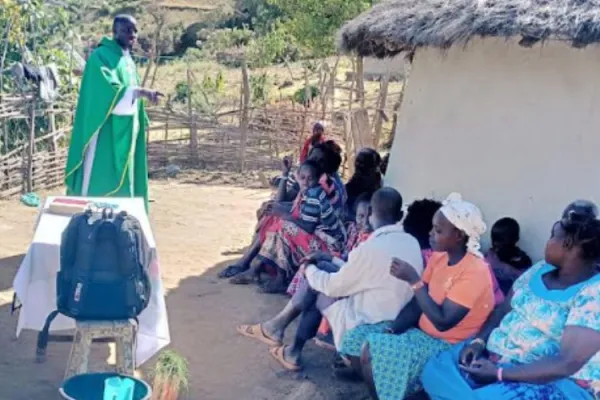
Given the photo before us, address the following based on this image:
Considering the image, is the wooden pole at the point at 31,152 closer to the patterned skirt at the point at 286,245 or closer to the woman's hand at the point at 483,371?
the patterned skirt at the point at 286,245

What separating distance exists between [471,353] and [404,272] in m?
0.51

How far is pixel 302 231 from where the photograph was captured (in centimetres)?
664

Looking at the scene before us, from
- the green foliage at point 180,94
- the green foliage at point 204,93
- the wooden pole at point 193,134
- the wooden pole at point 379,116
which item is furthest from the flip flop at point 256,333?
the green foliage at point 180,94

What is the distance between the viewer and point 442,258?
174 inches

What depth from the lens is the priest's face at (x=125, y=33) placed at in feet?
23.2

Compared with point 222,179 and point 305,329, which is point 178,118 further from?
point 305,329

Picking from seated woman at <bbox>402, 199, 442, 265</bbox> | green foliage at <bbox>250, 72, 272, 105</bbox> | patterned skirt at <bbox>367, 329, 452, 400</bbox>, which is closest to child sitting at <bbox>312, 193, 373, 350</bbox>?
seated woman at <bbox>402, 199, 442, 265</bbox>

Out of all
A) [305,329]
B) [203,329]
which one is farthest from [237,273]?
[305,329]

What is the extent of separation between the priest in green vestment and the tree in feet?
24.0

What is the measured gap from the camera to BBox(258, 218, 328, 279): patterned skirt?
21.8 ft

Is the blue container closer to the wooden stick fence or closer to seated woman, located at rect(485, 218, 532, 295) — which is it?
seated woman, located at rect(485, 218, 532, 295)

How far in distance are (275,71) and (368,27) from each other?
1817 centimetres

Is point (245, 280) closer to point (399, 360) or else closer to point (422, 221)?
point (422, 221)

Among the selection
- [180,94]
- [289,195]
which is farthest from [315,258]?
[180,94]
